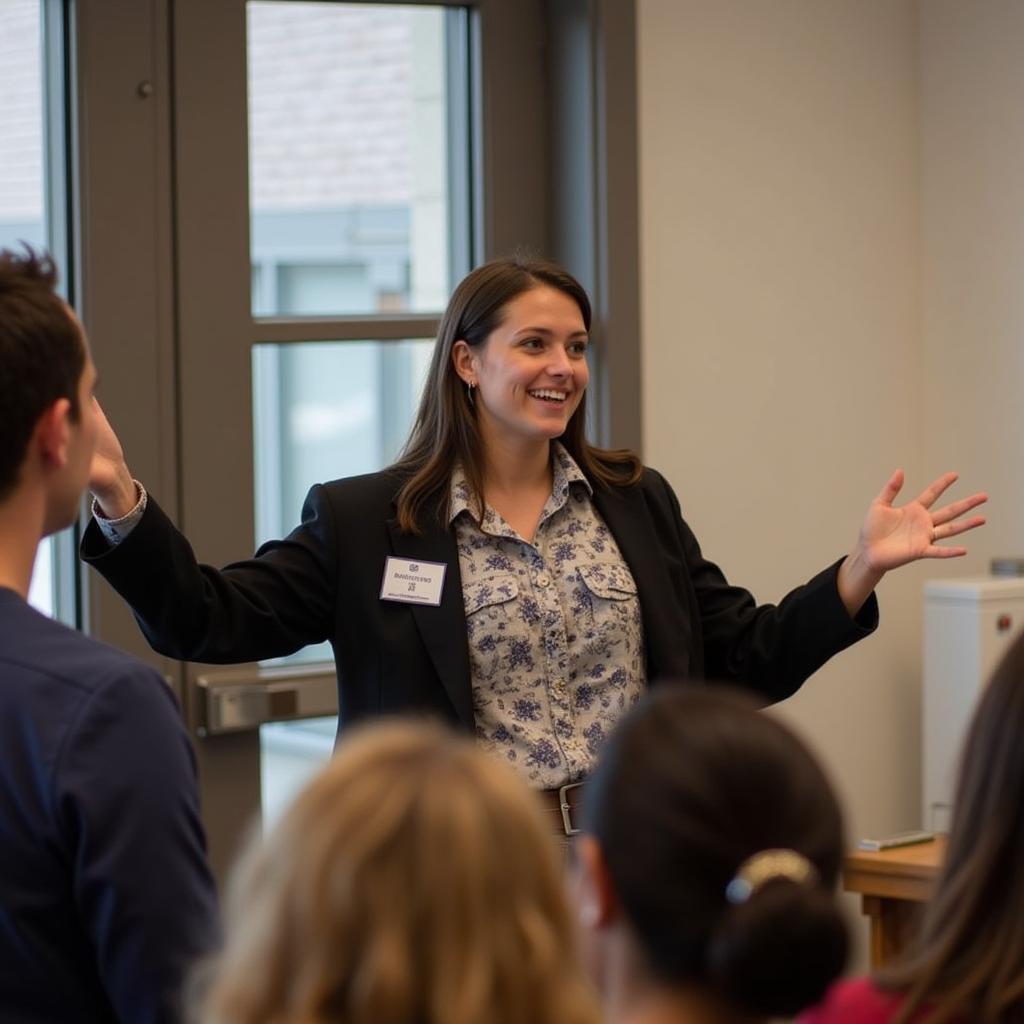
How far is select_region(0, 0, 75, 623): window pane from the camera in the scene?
10.8 feet

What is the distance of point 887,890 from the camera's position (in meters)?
2.86

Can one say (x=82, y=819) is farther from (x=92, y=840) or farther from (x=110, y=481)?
(x=110, y=481)

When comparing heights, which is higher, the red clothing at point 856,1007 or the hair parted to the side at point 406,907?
the hair parted to the side at point 406,907

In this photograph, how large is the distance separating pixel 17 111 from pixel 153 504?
1260 millimetres

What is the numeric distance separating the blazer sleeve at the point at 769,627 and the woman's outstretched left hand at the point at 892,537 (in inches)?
1.2

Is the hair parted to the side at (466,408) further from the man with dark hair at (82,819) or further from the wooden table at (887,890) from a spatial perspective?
the man with dark hair at (82,819)

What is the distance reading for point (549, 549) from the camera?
2646 mm

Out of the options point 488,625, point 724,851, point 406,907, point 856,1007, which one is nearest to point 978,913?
point 856,1007

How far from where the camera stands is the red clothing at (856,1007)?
4.69 feet

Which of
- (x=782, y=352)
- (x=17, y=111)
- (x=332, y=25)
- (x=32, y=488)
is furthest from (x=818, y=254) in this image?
(x=32, y=488)

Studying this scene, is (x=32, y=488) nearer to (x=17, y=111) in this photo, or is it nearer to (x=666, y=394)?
(x=17, y=111)

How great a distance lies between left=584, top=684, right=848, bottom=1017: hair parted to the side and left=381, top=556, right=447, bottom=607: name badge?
4.53 feet

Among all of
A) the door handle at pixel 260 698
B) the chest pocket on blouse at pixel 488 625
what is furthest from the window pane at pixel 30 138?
the chest pocket on blouse at pixel 488 625

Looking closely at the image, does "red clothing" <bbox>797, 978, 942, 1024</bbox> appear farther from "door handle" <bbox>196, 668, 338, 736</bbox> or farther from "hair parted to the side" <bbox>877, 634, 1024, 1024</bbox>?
"door handle" <bbox>196, 668, 338, 736</bbox>
